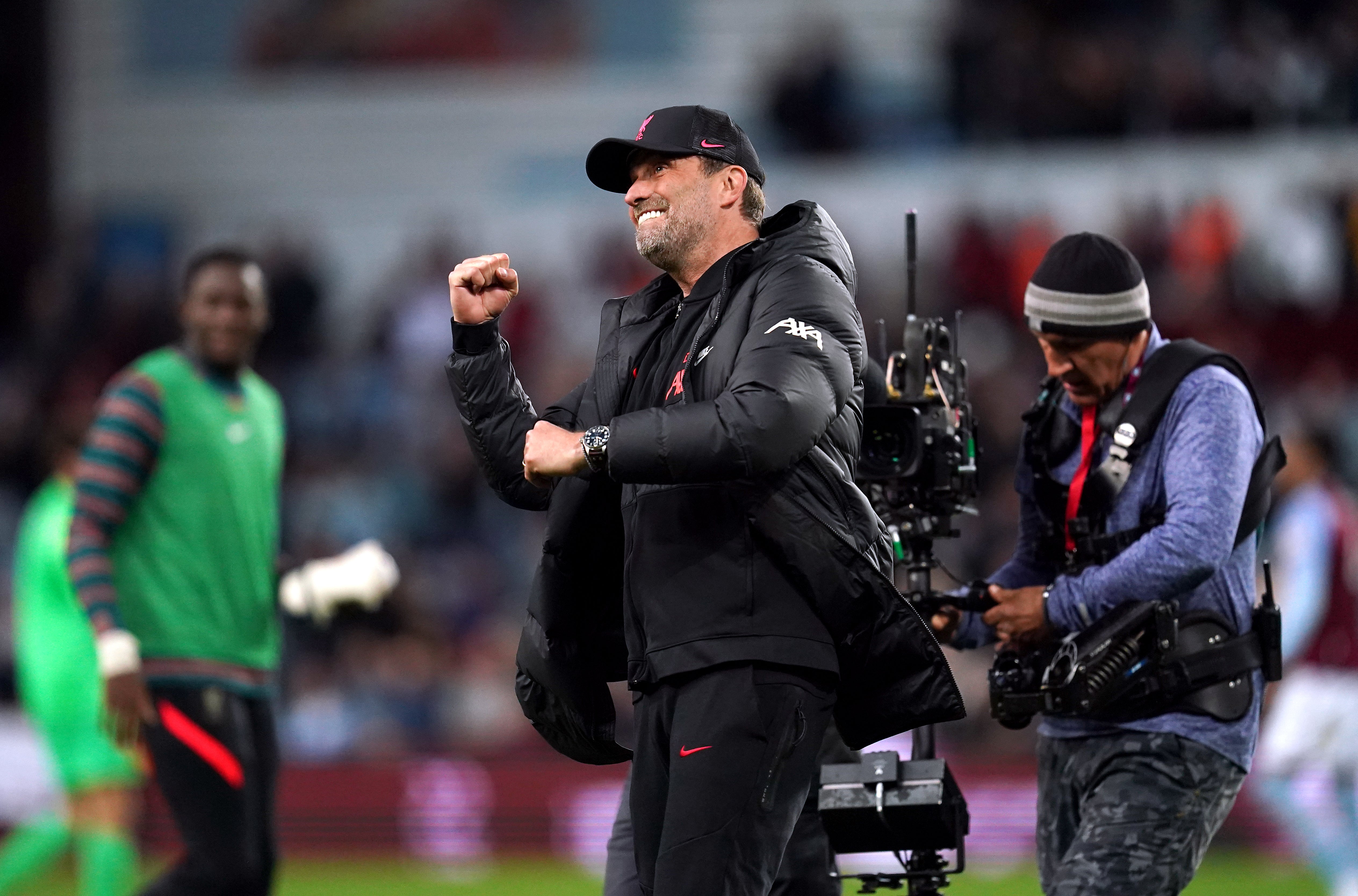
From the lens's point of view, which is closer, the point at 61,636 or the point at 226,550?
the point at 226,550

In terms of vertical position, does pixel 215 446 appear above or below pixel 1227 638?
above

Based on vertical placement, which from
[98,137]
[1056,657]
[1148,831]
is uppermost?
[98,137]

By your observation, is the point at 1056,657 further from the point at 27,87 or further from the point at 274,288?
the point at 27,87

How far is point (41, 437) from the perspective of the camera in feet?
52.0

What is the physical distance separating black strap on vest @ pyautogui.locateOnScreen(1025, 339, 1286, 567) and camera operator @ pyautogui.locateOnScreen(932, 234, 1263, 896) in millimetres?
13

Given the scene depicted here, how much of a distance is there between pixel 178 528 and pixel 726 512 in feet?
9.05

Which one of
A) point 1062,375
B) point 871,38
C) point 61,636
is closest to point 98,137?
point 871,38

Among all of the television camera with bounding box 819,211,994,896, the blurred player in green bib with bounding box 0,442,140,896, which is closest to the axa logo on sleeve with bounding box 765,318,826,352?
the television camera with bounding box 819,211,994,896

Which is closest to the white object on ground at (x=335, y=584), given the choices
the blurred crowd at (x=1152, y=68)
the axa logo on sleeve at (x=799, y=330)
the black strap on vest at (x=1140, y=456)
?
the black strap on vest at (x=1140, y=456)

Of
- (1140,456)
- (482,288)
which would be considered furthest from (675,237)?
(1140,456)

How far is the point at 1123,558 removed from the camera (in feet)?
16.3

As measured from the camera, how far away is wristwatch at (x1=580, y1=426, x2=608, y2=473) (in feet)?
14.1

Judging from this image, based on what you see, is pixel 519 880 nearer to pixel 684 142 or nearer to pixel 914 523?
pixel 914 523

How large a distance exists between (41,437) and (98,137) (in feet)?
15.1
